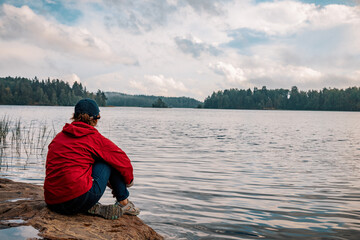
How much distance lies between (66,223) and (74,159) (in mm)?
1051

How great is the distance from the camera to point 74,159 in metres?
4.84

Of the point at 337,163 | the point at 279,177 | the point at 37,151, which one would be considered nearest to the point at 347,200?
the point at 279,177

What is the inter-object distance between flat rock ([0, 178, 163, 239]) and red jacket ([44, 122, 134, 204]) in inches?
13.1

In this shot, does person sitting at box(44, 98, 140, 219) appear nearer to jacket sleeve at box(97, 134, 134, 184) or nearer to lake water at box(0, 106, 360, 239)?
jacket sleeve at box(97, 134, 134, 184)

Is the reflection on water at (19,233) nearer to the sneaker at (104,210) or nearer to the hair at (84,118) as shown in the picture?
the sneaker at (104,210)

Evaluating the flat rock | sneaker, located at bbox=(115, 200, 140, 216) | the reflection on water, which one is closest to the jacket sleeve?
sneaker, located at bbox=(115, 200, 140, 216)

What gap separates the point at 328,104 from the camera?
196 metres

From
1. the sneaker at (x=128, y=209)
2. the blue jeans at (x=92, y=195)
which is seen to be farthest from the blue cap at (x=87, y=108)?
the sneaker at (x=128, y=209)

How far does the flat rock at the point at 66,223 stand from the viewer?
15.9ft

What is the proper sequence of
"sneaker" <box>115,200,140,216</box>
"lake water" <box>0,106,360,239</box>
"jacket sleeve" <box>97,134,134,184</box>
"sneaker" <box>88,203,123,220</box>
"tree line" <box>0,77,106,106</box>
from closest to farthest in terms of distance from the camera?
"jacket sleeve" <box>97,134,134,184</box> → "sneaker" <box>88,203,123,220</box> → "sneaker" <box>115,200,140,216</box> → "lake water" <box>0,106,360,239</box> → "tree line" <box>0,77,106,106</box>

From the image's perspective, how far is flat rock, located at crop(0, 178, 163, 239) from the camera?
4.85m

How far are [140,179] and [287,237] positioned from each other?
Result: 21.8ft

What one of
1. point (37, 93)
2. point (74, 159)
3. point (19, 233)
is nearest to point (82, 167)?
point (74, 159)

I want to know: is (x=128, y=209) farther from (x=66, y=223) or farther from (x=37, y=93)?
(x=37, y=93)
